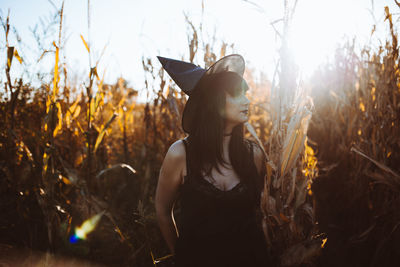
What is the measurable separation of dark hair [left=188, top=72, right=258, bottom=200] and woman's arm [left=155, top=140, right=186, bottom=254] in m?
0.06

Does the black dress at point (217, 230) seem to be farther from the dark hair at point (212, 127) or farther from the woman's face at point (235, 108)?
the woman's face at point (235, 108)

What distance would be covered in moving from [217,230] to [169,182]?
35cm

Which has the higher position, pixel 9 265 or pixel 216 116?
pixel 216 116

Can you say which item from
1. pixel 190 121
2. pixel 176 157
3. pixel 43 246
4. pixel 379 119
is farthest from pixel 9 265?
pixel 379 119

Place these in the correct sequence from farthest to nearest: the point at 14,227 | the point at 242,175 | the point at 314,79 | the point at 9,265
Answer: the point at 314,79 → the point at 14,227 → the point at 9,265 → the point at 242,175

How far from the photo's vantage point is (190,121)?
1.45m

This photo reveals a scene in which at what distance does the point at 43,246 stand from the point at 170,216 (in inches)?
39.7

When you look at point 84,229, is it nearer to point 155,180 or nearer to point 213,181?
point 155,180

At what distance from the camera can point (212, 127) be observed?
137 cm

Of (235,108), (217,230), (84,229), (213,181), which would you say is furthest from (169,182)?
(84,229)

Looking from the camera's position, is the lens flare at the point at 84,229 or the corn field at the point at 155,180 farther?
the lens flare at the point at 84,229

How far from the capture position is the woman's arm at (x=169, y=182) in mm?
1349

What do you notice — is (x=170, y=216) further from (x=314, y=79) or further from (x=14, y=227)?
(x=314, y=79)

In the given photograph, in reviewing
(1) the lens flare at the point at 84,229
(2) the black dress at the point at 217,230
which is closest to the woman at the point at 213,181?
(2) the black dress at the point at 217,230
